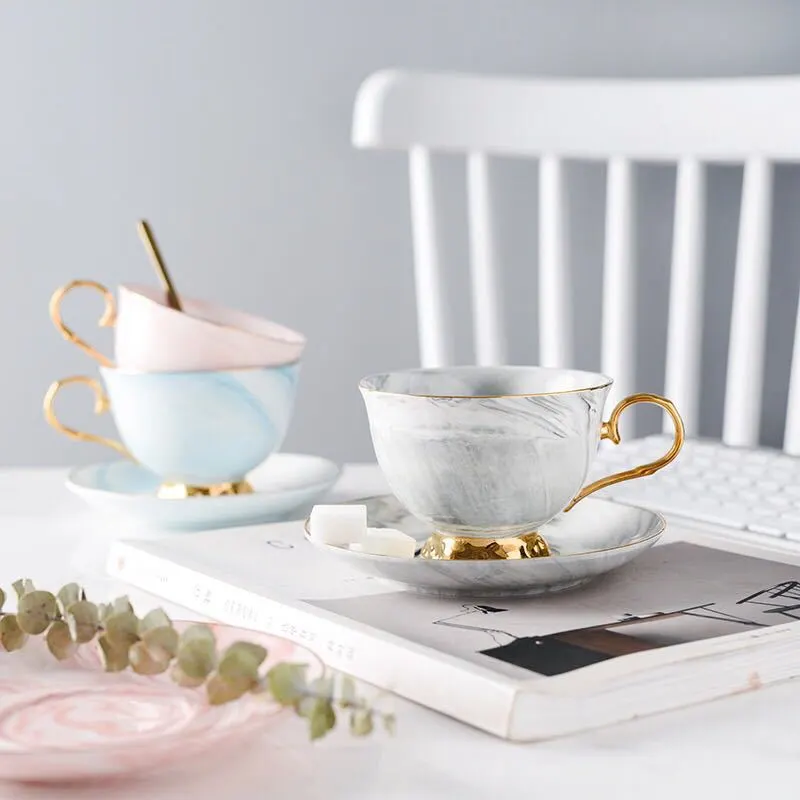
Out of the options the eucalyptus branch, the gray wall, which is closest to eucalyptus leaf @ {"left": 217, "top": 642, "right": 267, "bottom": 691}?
the eucalyptus branch

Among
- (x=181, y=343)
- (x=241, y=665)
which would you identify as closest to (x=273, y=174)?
(x=181, y=343)

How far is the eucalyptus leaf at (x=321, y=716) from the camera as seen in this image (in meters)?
0.40

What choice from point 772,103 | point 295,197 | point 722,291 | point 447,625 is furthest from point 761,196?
point 447,625

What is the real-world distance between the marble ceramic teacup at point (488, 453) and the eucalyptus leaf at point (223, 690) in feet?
0.63

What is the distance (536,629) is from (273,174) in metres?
1.20

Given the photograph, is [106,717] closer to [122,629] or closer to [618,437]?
[122,629]

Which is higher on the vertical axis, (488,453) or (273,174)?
(273,174)

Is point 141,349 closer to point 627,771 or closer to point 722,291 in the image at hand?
point 627,771

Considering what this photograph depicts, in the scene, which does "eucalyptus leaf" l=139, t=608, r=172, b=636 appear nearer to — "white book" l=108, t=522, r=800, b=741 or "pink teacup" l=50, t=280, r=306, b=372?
"white book" l=108, t=522, r=800, b=741

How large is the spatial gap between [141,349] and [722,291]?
90 cm

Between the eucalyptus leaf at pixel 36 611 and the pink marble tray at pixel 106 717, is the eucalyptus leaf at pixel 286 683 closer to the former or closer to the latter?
the pink marble tray at pixel 106 717

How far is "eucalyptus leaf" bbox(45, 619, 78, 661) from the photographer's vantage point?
19.6 inches

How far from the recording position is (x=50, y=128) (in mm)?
1621

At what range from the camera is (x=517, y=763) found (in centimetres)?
45
